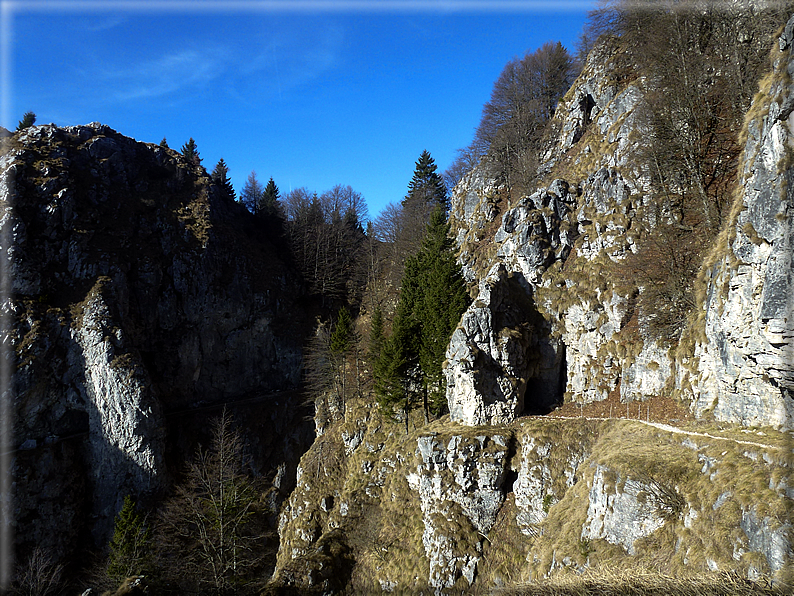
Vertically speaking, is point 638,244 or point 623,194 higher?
point 623,194

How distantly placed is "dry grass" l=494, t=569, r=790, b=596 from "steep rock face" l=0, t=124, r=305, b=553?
35353 mm

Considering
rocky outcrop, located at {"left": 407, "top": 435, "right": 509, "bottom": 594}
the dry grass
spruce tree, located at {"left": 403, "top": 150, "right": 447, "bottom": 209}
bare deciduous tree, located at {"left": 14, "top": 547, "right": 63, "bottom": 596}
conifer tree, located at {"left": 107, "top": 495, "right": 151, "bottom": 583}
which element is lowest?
bare deciduous tree, located at {"left": 14, "top": 547, "right": 63, "bottom": 596}

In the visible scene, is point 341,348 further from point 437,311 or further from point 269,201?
point 269,201

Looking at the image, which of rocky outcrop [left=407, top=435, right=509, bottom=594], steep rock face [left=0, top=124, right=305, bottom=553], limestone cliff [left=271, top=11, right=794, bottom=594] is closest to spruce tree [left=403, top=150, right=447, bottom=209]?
limestone cliff [left=271, top=11, right=794, bottom=594]

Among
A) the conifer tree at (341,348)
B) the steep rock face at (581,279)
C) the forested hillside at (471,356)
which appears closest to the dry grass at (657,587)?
the forested hillside at (471,356)

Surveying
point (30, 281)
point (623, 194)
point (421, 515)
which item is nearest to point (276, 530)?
point (421, 515)

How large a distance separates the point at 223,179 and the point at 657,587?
6420cm

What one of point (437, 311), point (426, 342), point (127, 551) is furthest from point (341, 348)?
point (127, 551)

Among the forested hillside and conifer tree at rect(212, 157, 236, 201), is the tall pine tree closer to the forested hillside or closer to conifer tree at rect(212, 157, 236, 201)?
the forested hillside

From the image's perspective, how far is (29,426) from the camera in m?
33.5

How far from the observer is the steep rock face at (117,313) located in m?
33.9

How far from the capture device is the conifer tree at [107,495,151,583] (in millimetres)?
22281

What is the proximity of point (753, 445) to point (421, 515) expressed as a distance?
1641 cm

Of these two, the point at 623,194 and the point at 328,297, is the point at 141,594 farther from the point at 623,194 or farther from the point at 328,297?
the point at 328,297
